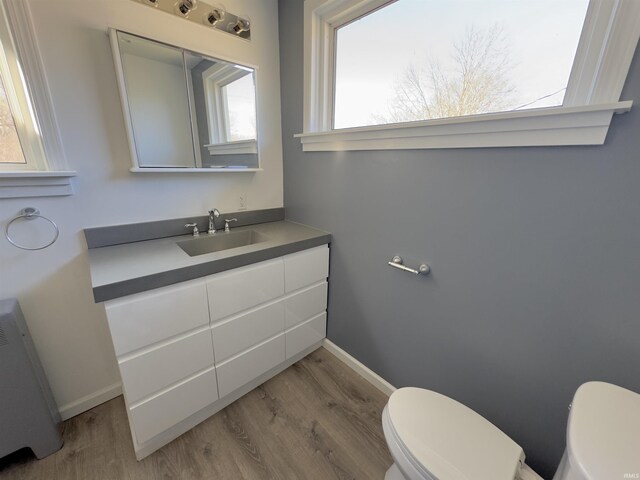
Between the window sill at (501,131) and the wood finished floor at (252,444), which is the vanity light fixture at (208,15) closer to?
the window sill at (501,131)

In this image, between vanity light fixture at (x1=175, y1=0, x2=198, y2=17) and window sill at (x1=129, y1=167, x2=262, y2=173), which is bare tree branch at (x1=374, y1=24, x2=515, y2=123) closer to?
window sill at (x1=129, y1=167, x2=262, y2=173)

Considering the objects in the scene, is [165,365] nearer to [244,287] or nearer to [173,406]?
[173,406]

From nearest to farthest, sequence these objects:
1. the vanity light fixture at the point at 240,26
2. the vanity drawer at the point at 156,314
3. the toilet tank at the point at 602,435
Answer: the toilet tank at the point at 602,435 → the vanity drawer at the point at 156,314 → the vanity light fixture at the point at 240,26

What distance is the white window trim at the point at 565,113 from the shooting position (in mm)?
702

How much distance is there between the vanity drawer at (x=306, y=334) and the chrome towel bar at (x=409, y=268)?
2.35 ft

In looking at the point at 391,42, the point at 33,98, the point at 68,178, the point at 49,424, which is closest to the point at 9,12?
the point at 33,98

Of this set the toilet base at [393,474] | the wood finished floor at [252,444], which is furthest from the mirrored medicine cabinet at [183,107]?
the toilet base at [393,474]

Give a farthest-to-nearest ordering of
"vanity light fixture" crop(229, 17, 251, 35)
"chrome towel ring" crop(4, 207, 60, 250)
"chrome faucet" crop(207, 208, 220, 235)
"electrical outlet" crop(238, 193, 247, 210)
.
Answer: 1. "electrical outlet" crop(238, 193, 247, 210)
2. "chrome faucet" crop(207, 208, 220, 235)
3. "vanity light fixture" crop(229, 17, 251, 35)
4. "chrome towel ring" crop(4, 207, 60, 250)

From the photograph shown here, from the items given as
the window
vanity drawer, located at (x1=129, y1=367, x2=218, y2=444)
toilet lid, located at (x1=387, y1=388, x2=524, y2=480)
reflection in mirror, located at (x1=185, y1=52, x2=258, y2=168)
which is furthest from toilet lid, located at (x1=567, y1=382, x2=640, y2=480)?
reflection in mirror, located at (x1=185, y1=52, x2=258, y2=168)

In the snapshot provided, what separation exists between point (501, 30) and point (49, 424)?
2460 mm

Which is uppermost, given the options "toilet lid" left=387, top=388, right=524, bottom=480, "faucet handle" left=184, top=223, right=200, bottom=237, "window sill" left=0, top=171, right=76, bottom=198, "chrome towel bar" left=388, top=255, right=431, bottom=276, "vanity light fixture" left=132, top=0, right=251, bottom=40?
"vanity light fixture" left=132, top=0, right=251, bottom=40

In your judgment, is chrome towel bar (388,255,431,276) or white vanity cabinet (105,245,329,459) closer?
white vanity cabinet (105,245,329,459)

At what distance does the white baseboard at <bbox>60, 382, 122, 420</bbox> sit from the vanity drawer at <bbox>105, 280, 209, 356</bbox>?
2.44ft

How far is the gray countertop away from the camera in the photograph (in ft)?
3.14
